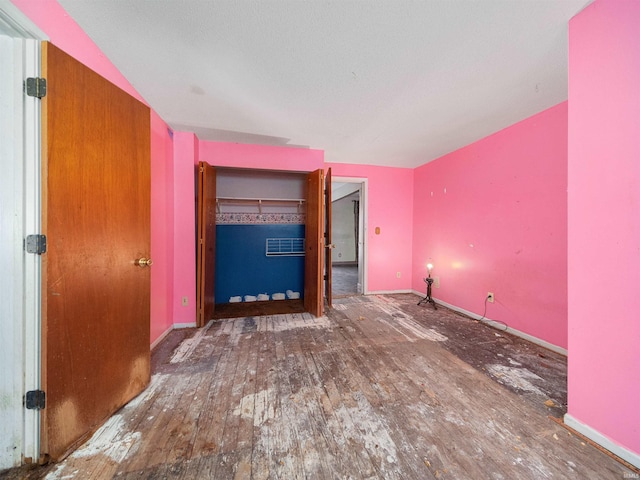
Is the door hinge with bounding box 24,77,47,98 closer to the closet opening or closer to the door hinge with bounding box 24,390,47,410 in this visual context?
the door hinge with bounding box 24,390,47,410

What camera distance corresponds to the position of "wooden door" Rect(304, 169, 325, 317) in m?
3.00

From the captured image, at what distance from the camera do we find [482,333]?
2570 millimetres

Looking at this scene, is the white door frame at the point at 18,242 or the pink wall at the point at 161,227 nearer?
the white door frame at the point at 18,242

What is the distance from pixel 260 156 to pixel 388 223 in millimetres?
2498

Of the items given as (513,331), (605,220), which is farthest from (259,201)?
(513,331)

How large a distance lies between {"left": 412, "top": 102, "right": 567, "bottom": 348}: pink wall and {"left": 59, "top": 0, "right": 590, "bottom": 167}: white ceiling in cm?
34

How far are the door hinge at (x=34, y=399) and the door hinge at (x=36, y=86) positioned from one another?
1.34 meters

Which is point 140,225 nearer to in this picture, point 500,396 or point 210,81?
point 210,81

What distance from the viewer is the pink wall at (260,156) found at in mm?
3053

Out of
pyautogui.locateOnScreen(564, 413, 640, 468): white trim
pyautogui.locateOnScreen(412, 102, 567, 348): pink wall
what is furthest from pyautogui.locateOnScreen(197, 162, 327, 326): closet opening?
pyautogui.locateOnScreen(564, 413, 640, 468): white trim

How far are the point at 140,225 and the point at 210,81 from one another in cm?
124

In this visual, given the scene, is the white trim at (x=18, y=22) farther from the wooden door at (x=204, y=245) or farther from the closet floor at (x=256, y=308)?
the closet floor at (x=256, y=308)

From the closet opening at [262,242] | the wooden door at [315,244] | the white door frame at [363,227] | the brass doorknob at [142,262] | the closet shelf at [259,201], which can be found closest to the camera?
the brass doorknob at [142,262]

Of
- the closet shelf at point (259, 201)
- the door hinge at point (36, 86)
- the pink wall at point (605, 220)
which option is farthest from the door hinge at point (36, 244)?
the pink wall at point (605, 220)
